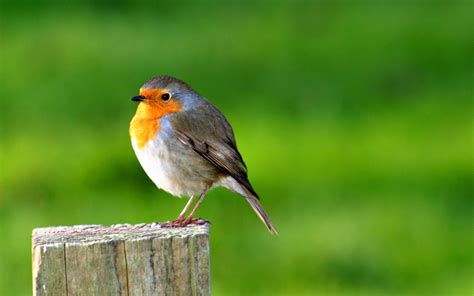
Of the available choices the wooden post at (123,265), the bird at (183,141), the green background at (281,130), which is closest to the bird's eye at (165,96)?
the bird at (183,141)

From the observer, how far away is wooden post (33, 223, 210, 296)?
328cm

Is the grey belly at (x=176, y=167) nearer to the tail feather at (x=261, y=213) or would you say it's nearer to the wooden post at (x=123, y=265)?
the tail feather at (x=261, y=213)

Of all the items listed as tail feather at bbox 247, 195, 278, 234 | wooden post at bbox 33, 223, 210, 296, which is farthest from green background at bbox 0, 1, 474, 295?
wooden post at bbox 33, 223, 210, 296

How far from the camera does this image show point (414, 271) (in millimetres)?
8312

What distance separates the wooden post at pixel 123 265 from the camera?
3.28 metres

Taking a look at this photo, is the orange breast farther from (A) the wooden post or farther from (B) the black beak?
(A) the wooden post

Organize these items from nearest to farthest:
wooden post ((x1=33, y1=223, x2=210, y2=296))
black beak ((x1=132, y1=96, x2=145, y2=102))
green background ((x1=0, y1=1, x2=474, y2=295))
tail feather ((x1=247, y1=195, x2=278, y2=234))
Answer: wooden post ((x1=33, y1=223, x2=210, y2=296))
black beak ((x1=132, y1=96, x2=145, y2=102))
tail feather ((x1=247, y1=195, x2=278, y2=234))
green background ((x1=0, y1=1, x2=474, y2=295))

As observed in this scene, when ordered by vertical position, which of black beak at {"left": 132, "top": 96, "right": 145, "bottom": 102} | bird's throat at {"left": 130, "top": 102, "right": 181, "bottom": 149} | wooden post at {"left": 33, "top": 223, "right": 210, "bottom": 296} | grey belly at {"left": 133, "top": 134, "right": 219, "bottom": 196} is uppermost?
black beak at {"left": 132, "top": 96, "right": 145, "bottom": 102}

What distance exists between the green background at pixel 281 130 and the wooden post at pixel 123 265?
14.3ft

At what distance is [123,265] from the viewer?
10.8ft

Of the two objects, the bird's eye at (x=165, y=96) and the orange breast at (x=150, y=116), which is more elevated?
the bird's eye at (x=165, y=96)

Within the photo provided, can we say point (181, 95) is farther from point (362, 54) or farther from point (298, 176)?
Result: point (362, 54)

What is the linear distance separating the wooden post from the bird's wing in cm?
178

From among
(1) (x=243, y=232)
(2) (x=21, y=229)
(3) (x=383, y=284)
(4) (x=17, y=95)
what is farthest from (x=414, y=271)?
(4) (x=17, y=95)
